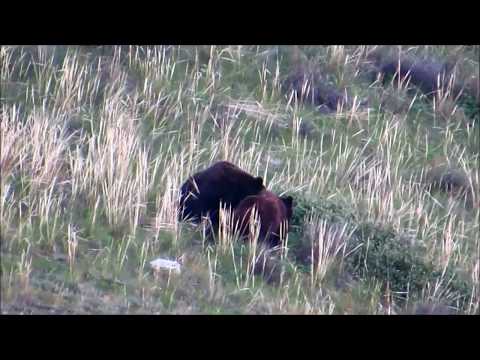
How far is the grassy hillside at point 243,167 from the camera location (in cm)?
751

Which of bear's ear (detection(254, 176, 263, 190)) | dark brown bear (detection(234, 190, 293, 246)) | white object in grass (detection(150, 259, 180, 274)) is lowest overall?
white object in grass (detection(150, 259, 180, 274))

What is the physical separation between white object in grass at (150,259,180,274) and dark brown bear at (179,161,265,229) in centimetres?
92

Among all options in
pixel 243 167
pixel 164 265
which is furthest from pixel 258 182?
pixel 164 265

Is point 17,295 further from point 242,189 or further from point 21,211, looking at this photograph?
point 242,189

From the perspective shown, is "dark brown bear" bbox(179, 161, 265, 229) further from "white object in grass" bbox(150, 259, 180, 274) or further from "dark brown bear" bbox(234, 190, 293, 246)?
"white object in grass" bbox(150, 259, 180, 274)

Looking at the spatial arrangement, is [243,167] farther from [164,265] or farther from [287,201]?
[164,265]

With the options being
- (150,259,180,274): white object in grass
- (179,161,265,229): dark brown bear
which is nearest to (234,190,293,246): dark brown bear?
(179,161,265,229): dark brown bear

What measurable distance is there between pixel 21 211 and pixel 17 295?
1420 mm

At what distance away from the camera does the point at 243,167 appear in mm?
10023

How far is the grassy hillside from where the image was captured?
751 cm

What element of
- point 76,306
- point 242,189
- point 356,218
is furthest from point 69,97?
point 76,306

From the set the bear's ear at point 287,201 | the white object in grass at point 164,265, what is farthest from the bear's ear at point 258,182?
the white object in grass at point 164,265

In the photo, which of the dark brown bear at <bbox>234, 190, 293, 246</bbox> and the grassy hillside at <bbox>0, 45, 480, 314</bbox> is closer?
the grassy hillside at <bbox>0, 45, 480, 314</bbox>

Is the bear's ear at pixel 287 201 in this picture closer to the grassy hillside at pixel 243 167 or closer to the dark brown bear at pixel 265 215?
the dark brown bear at pixel 265 215
